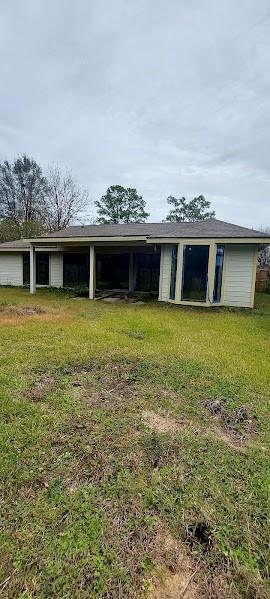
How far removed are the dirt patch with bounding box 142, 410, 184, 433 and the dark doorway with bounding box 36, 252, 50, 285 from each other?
13179 mm

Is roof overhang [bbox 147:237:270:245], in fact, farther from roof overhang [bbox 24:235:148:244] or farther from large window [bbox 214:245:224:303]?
roof overhang [bbox 24:235:148:244]

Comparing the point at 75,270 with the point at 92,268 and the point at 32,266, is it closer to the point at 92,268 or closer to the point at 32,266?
the point at 32,266

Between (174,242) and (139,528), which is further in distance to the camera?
(174,242)

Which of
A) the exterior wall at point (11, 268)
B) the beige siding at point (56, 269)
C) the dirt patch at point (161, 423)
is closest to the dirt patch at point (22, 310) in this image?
the beige siding at point (56, 269)

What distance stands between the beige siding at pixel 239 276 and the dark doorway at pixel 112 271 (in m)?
5.48

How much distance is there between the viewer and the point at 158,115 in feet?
47.9

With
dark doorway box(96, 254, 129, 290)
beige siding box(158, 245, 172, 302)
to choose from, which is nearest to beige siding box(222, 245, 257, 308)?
beige siding box(158, 245, 172, 302)

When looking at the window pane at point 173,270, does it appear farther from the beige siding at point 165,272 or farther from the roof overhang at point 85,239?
the roof overhang at point 85,239

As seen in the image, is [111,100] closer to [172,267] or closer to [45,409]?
[172,267]

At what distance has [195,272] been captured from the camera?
9.47 meters

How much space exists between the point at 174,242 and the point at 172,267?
3.26ft

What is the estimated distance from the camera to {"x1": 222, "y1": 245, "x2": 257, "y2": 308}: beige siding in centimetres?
955

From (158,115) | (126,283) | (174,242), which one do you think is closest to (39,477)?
(174,242)

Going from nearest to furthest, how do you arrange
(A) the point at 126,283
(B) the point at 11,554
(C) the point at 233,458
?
(B) the point at 11,554 → (C) the point at 233,458 → (A) the point at 126,283
